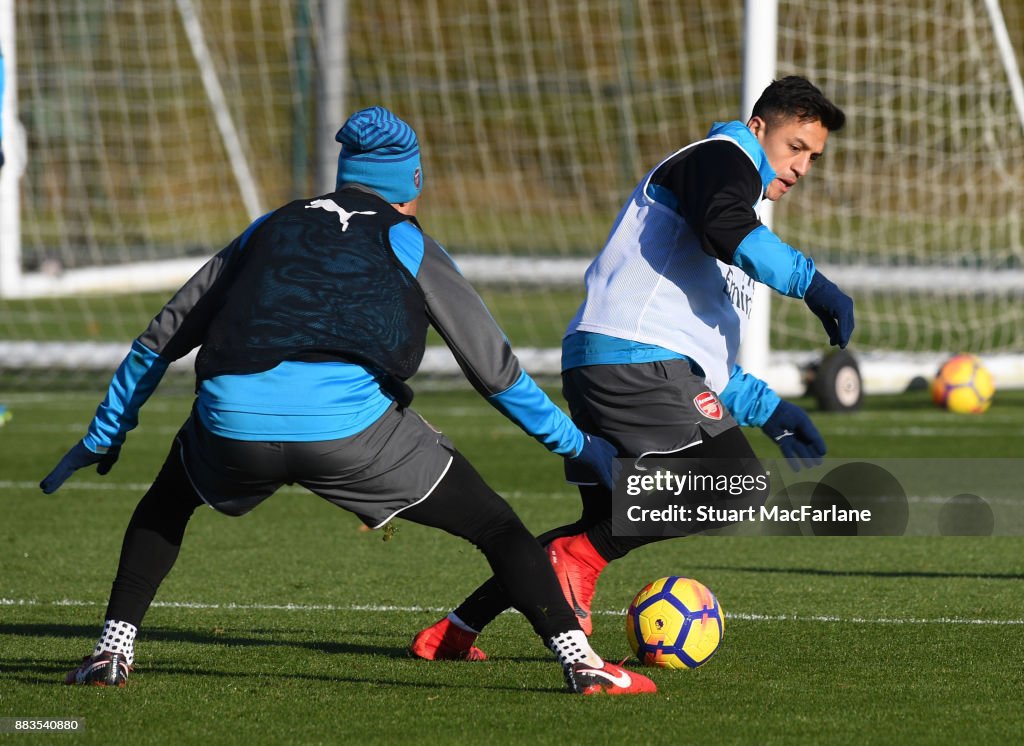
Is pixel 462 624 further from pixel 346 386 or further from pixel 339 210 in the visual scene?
pixel 339 210

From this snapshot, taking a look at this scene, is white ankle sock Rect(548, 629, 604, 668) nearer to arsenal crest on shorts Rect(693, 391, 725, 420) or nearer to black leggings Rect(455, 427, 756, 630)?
black leggings Rect(455, 427, 756, 630)

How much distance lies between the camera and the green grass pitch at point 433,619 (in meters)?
4.48

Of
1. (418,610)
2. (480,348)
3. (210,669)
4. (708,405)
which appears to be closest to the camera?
(480,348)

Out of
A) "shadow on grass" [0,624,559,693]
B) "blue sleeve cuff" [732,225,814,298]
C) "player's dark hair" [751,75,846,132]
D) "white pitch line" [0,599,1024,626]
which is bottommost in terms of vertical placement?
"white pitch line" [0,599,1024,626]

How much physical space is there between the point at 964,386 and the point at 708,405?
291 inches

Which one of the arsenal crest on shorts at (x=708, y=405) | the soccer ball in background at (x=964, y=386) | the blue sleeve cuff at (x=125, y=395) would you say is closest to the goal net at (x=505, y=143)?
the soccer ball in background at (x=964, y=386)

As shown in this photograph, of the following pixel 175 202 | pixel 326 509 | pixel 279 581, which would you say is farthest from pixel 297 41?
pixel 279 581

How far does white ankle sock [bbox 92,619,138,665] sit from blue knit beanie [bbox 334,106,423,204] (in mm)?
1330

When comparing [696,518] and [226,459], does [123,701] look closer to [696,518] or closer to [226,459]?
[226,459]

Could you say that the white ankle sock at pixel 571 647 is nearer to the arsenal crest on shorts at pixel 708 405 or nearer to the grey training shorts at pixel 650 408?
the grey training shorts at pixel 650 408

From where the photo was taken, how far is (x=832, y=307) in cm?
507

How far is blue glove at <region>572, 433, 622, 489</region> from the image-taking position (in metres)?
4.79

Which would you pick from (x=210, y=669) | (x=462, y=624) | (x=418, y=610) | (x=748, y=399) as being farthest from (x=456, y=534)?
(x=418, y=610)

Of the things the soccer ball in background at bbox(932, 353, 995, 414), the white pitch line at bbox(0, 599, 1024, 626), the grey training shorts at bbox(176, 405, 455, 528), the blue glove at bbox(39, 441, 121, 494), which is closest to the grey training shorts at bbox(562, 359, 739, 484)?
the grey training shorts at bbox(176, 405, 455, 528)
